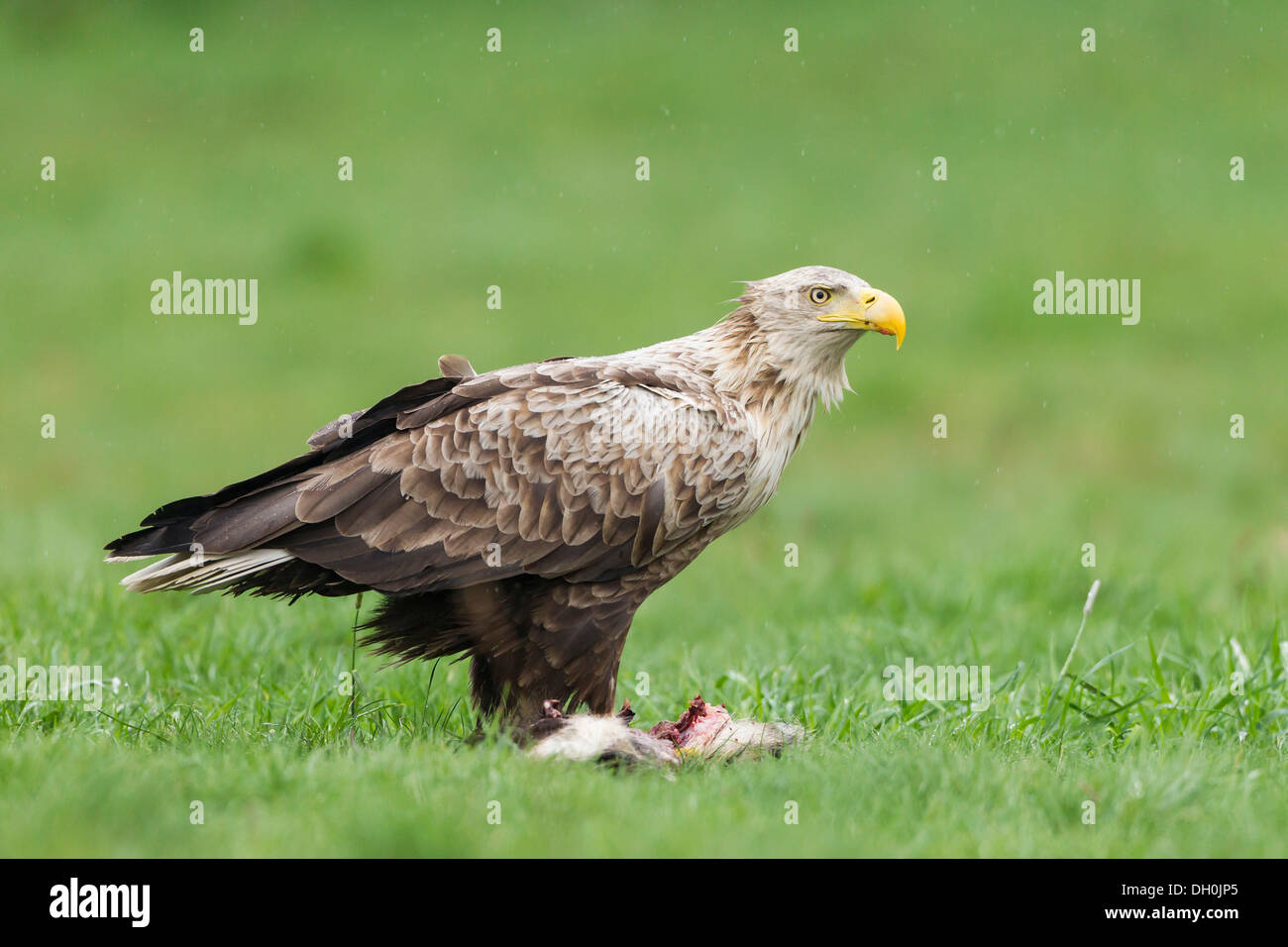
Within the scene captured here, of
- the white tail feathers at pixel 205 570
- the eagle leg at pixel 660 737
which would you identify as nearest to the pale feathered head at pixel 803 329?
the eagle leg at pixel 660 737

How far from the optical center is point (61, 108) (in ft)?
64.9

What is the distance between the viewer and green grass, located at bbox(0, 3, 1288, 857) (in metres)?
5.23

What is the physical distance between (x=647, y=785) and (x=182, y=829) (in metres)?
1.47

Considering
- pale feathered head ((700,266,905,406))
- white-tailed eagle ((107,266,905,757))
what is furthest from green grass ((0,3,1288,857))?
pale feathered head ((700,266,905,406))

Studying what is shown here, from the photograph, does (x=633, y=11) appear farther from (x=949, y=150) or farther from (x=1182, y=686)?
(x=1182, y=686)

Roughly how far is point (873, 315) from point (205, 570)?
2.77m

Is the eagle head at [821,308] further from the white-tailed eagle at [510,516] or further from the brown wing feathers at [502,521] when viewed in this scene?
the brown wing feathers at [502,521]

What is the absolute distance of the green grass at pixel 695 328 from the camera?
5.23m

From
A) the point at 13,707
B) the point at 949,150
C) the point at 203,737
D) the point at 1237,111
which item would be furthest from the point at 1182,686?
the point at 1237,111

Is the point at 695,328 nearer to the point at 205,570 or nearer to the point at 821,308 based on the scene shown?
the point at 821,308

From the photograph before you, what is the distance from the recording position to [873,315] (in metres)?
6.37

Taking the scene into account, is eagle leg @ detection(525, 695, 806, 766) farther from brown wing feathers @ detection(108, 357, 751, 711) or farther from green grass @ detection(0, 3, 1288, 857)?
brown wing feathers @ detection(108, 357, 751, 711)

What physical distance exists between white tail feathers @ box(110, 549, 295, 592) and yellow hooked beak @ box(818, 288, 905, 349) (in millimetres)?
2360

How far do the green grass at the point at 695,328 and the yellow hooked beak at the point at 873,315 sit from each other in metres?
1.56
